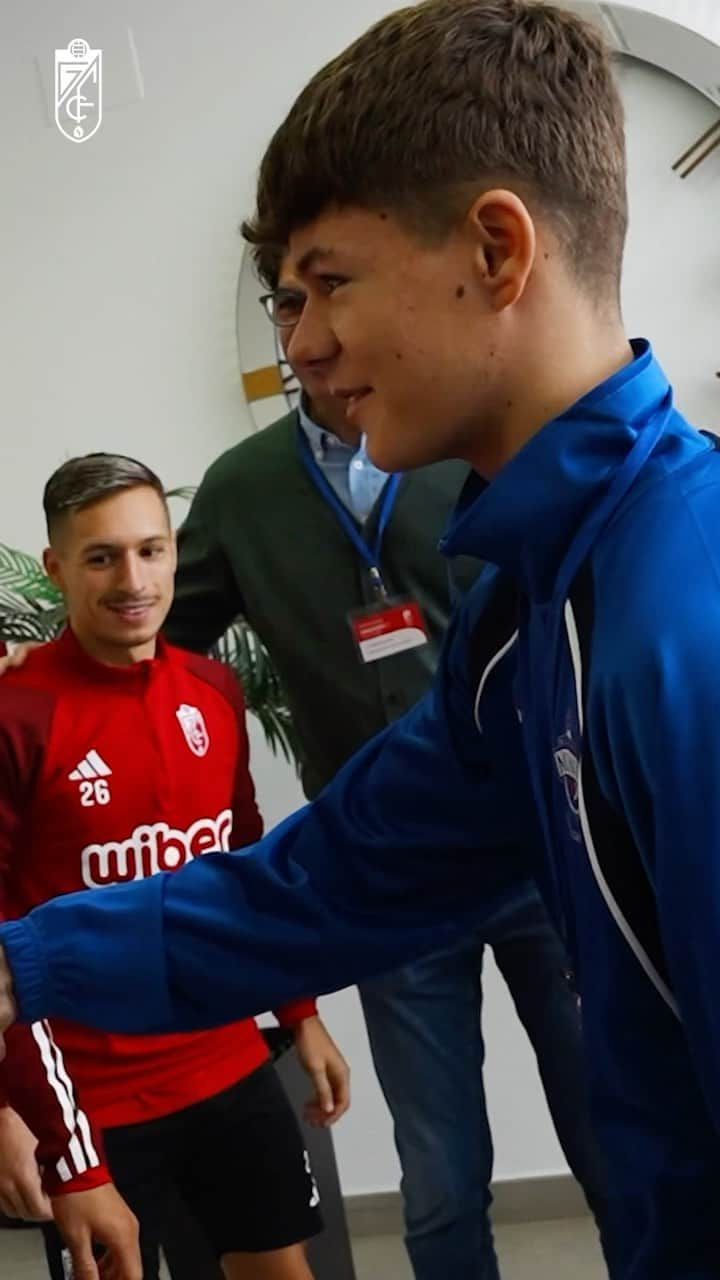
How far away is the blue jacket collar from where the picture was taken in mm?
859

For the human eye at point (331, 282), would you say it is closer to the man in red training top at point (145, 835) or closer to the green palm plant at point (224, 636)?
the man in red training top at point (145, 835)

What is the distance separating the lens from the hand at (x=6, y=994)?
1.15 meters

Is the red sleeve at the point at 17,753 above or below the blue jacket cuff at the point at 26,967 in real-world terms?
above

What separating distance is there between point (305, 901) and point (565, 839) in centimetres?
35

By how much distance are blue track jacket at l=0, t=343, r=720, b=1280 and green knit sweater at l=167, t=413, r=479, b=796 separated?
0.89m

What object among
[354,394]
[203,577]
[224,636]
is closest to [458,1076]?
[203,577]

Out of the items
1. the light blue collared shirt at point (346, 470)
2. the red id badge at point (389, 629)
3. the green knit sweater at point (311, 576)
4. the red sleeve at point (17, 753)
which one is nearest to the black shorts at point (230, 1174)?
the red sleeve at point (17, 753)

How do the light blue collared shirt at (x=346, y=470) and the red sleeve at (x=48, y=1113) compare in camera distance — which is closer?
the red sleeve at (x=48, y=1113)

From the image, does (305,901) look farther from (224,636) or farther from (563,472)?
(224,636)

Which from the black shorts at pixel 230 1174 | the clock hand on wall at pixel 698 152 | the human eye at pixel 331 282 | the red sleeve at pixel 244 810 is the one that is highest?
the clock hand on wall at pixel 698 152

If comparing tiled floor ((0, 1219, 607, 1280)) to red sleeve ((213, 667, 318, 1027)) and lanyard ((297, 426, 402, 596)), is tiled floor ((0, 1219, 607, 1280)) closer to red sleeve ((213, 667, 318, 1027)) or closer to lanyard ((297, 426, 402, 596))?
red sleeve ((213, 667, 318, 1027))

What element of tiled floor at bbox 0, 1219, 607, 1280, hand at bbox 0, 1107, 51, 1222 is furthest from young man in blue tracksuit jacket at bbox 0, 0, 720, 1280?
tiled floor at bbox 0, 1219, 607, 1280

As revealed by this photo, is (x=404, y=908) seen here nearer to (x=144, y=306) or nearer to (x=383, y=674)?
(x=383, y=674)

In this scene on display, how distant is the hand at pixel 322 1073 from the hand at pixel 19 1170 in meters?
0.48
